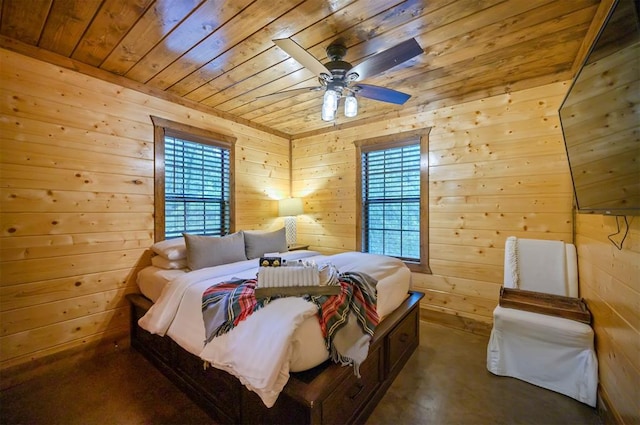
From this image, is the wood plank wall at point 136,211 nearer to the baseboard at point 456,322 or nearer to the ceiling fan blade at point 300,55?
the baseboard at point 456,322

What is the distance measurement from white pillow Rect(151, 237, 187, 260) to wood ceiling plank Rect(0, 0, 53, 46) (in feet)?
6.08

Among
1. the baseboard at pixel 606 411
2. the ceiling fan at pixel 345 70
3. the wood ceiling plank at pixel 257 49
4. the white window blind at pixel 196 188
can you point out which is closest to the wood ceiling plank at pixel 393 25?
the ceiling fan at pixel 345 70

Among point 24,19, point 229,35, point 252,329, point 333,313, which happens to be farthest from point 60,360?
point 229,35

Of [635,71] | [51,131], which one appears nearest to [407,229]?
[635,71]

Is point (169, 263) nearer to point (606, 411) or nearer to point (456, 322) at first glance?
point (456, 322)

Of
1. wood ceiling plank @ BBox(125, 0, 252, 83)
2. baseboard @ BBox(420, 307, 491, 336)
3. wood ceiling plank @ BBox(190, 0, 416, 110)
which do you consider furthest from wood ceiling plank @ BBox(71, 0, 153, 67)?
baseboard @ BBox(420, 307, 491, 336)

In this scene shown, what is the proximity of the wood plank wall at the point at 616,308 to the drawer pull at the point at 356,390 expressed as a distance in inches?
51.3

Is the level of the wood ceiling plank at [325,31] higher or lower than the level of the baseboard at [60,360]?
higher

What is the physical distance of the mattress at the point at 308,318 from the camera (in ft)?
4.60

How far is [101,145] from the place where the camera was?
253 centimetres

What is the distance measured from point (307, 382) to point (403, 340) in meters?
1.24

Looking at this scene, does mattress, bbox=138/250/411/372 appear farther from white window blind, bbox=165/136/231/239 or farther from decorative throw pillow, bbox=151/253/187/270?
white window blind, bbox=165/136/231/239

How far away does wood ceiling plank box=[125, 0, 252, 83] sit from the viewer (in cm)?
175

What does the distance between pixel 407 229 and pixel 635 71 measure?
265 centimetres
